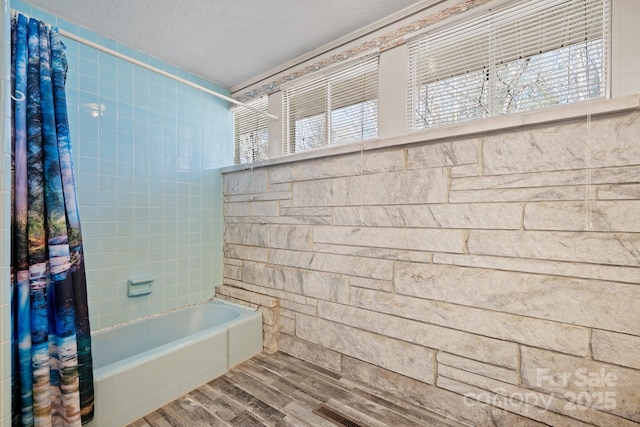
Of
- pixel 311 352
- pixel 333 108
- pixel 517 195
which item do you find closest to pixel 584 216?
pixel 517 195

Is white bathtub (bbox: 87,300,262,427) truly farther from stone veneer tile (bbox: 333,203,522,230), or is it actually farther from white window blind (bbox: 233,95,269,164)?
white window blind (bbox: 233,95,269,164)

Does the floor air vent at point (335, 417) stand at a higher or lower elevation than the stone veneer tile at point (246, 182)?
lower

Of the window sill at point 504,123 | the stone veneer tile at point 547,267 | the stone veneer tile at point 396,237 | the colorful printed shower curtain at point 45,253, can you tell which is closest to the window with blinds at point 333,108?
the window sill at point 504,123

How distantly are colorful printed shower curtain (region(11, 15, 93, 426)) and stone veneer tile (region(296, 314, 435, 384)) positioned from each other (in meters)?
1.28

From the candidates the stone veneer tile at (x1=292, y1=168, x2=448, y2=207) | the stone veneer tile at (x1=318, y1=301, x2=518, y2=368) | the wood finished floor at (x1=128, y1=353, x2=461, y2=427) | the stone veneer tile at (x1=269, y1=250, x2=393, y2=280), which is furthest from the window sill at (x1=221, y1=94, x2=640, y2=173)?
the wood finished floor at (x1=128, y1=353, x2=461, y2=427)

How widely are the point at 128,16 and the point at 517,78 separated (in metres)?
2.34

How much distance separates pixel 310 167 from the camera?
7.09ft

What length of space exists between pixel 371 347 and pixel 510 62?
71.4 inches

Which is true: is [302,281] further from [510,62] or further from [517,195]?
[510,62]

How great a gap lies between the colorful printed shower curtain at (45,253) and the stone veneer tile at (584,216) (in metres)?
2.17

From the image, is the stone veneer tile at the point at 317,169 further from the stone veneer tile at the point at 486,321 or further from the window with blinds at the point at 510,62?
the stone veneer tile at the point at 486,321

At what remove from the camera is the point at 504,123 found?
140cm

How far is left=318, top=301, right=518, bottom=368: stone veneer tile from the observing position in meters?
1.44

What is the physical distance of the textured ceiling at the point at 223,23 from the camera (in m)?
1.77
